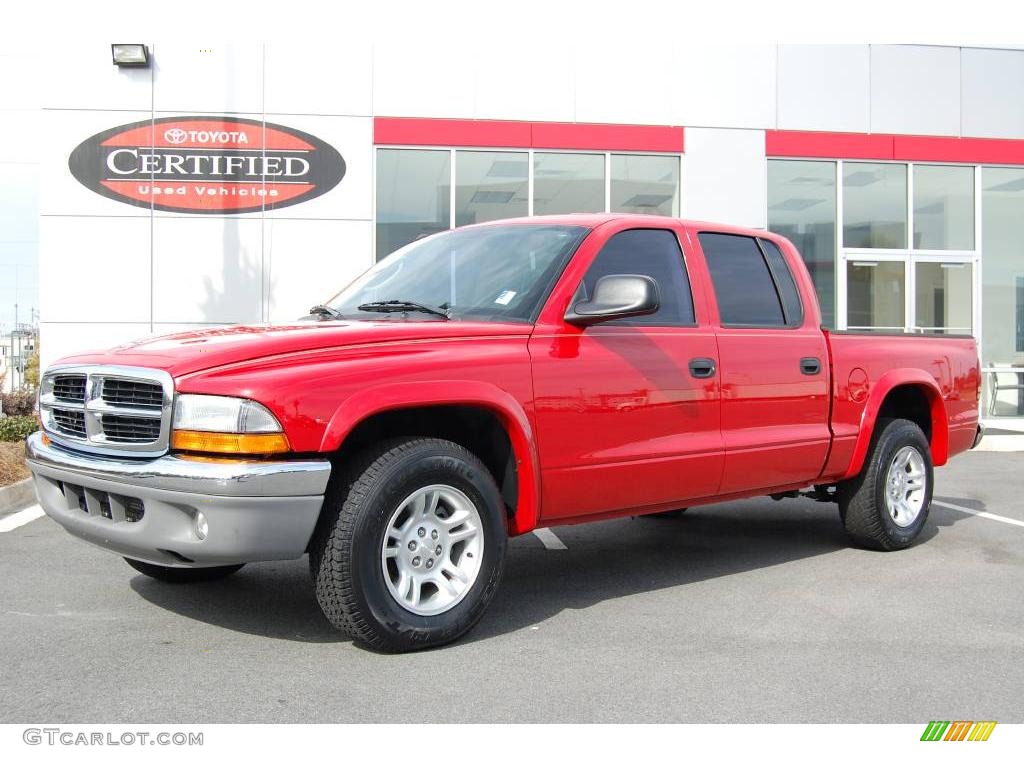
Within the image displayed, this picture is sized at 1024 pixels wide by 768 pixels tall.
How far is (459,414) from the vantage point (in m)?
4.44

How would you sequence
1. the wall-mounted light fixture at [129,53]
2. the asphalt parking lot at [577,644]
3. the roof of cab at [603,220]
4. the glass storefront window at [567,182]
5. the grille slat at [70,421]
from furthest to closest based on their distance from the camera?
the glass storefront window at [567,182], the wall-mounted light fixture at [129,53], the roof of cab at [603,220], the grille slat at [70,421], the asphalt parking lot at [577,644]

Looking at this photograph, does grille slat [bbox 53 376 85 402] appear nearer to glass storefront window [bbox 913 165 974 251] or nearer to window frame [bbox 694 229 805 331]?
window frame [bbox 694 229 805 331]

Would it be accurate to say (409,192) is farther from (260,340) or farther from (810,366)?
(260,340)

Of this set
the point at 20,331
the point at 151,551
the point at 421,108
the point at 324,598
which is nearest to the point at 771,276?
the point at 324,598

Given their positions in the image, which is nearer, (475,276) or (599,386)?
(599,386)

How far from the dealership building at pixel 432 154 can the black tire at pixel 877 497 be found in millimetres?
8717

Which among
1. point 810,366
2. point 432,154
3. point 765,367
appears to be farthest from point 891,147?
point 765,367

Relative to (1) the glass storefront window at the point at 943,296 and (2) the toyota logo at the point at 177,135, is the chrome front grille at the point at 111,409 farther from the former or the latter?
(1) the glass storefront window at the point at 943,296

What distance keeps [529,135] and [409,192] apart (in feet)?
6.05

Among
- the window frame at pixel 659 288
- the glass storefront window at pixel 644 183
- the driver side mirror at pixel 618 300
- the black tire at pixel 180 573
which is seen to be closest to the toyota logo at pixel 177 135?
the glass storefront window at pixel 644 183

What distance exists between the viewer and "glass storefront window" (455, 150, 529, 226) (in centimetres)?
1427

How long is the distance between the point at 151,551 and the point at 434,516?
1090 millimetres

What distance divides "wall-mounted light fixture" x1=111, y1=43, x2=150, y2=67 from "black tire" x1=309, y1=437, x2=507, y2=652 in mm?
11408

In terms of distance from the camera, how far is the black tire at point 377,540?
3.87 meters
